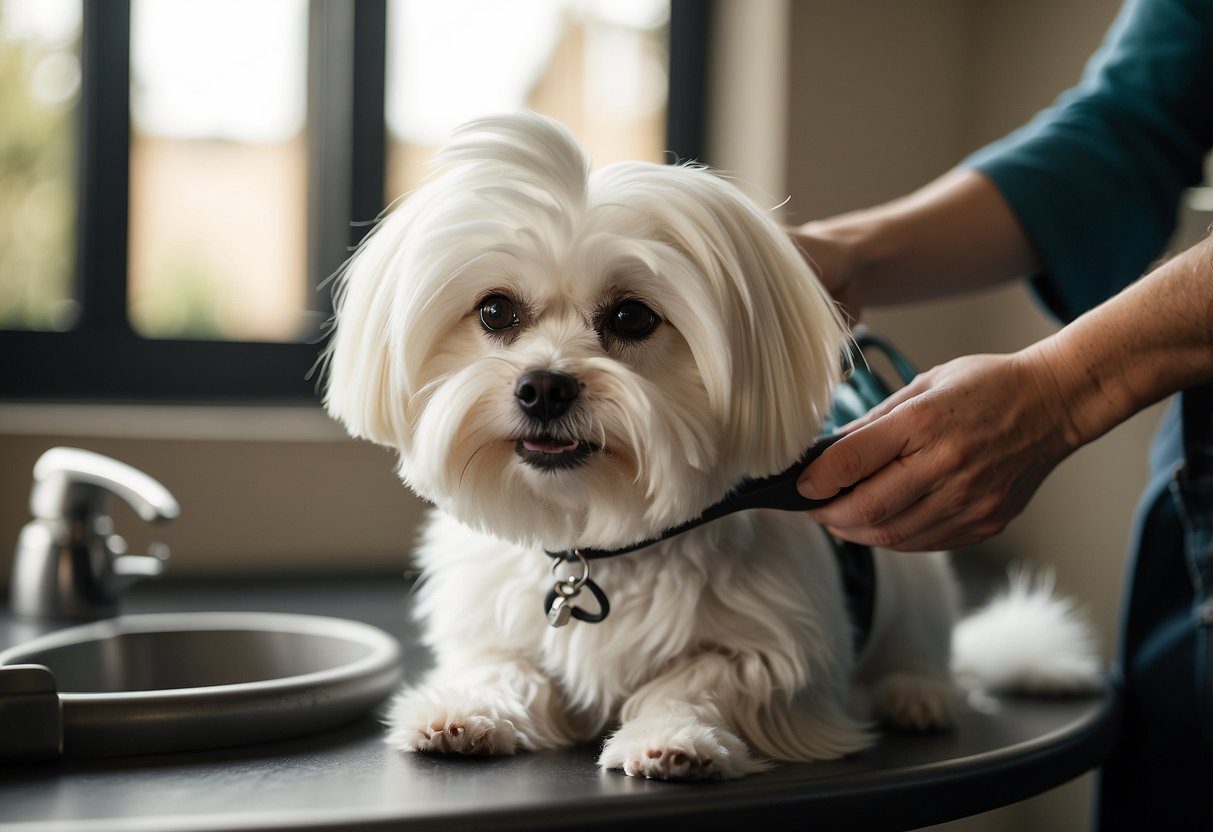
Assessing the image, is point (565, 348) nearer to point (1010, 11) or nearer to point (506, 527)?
point (506, 527)

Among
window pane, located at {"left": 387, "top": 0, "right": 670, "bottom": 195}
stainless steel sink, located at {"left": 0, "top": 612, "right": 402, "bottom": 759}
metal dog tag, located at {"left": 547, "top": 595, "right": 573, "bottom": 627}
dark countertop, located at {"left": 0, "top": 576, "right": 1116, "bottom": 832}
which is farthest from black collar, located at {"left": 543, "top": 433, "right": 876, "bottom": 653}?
window pane, located at {"left": 387, "top": 0, "right": 670, "bottom": 195}

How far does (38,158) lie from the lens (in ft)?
6.48

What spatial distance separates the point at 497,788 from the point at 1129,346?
Result: 58cm

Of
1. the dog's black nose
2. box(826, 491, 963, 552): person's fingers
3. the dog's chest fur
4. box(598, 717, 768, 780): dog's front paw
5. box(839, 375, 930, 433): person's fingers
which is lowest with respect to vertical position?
box(598, 717, 768, 780): dog's front paw

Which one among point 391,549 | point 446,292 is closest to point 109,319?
point 391,549

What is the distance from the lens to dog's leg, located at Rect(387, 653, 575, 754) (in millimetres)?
827

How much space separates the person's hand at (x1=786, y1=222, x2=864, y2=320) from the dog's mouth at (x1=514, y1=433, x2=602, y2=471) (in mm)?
366

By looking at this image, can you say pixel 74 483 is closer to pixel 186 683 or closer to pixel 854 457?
pixel 186 683

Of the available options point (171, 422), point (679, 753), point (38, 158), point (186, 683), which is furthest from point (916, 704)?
point (38, 158)

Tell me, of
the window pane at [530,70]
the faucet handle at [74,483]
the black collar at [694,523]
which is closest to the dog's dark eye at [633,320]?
the black collar at [694,523]

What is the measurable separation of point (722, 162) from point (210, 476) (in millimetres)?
1136

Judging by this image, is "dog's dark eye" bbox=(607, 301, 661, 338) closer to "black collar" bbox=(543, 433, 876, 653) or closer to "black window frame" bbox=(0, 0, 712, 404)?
"black collar" bbox=(543, 433, 876, 653)

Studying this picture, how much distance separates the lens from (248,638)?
1.15 meters

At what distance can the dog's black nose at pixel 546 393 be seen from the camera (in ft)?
2.53
